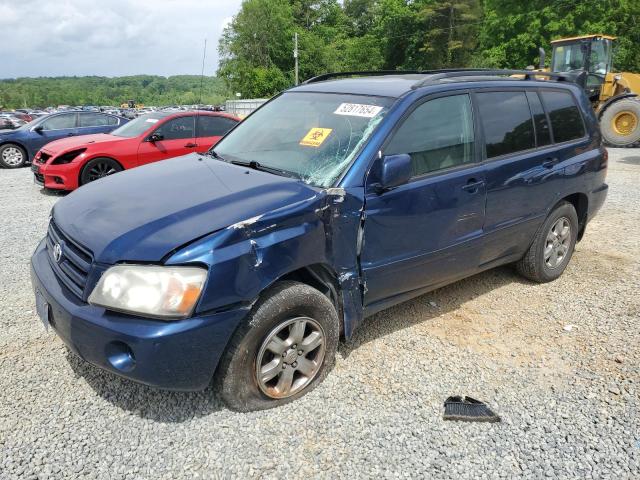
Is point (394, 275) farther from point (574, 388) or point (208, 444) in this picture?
point (208, 444)

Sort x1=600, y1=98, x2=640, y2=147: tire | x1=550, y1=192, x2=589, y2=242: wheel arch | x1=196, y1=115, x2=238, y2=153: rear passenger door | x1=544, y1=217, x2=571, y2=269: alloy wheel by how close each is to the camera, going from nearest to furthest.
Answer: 1. x1=544, y1=217, x2=571, y2=269: alloy wheel
2. x1=550, y1=192, x2=589, y2=242: wheel arch
3. x1=196, y1=115, x2=238, y2=153: rear passenger door
4. x1=600, y1=98, x2=640, y2=147: tire

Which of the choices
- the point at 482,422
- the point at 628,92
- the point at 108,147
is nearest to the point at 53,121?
the point at 108,147

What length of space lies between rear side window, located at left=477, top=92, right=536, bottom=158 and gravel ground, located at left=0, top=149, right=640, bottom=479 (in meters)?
1.28

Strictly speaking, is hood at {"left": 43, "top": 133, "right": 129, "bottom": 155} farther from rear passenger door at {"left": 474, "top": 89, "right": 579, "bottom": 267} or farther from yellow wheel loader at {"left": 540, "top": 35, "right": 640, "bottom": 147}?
yellow wheel loader at {"left": 540, "top": 35, "right": 640, "bottom": 147}

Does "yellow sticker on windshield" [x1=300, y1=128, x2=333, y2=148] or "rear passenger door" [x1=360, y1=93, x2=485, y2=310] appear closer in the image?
"rear passenger door" [x1=360, y1=93, x2=485, y2=310]

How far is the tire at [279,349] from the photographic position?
2375 millimetres

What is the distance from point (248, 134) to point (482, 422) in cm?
251

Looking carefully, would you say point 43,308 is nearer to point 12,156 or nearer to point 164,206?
point 164,206

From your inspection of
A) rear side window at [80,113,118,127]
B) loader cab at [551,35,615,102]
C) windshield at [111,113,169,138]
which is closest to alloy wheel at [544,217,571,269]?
windshield at [111,113,169,138]

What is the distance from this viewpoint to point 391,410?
2.64 m

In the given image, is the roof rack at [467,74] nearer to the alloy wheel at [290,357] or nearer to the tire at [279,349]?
the tire at [279,349]

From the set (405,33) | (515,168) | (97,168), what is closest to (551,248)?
(515,168)

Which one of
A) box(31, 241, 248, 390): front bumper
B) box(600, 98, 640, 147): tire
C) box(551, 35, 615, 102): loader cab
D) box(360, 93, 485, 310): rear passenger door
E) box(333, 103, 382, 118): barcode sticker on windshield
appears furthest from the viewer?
box(551, 35, 615, 102): loader cab

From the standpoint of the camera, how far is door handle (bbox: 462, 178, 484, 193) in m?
3.27
